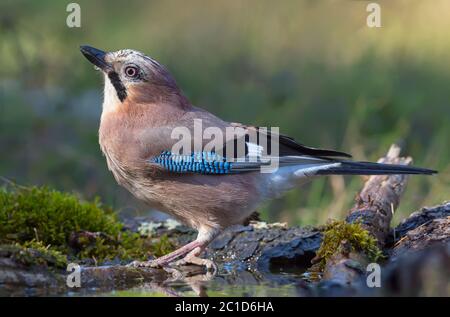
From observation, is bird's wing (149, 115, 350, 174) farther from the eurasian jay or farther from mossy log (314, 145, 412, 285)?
mossy log (314, 145, 412, 285)

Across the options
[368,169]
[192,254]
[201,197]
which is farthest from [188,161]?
[368,169]

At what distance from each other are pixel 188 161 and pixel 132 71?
3.29 ft

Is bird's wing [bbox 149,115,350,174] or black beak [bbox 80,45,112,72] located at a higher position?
black beak [bbox 80,45,112,72]

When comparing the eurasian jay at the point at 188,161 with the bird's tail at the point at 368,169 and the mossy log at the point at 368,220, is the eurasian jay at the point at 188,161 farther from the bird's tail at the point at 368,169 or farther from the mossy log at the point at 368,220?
the mossy log at the point at 368,220

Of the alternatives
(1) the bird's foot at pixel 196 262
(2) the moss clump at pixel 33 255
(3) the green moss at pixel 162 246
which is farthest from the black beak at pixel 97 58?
(2) the moss clump at pixel 33 255

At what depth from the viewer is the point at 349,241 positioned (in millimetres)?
5848

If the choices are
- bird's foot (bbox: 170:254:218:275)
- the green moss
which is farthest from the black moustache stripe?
bird's foot (bbox: 170:254:218:275)

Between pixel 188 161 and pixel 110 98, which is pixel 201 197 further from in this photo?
pixel 110 98

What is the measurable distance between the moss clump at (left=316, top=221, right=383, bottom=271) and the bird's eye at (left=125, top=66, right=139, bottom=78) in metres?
2.09

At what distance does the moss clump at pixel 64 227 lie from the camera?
6.51m

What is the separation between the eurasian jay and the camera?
644 centimetres

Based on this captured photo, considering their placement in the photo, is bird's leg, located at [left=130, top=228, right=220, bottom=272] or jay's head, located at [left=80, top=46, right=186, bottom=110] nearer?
bird's leg, located at [left=130, top=228, right=220, bottom=272]

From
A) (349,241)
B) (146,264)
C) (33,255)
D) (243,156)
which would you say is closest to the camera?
(33,255)

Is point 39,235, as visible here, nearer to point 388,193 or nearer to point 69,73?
point 388,193
